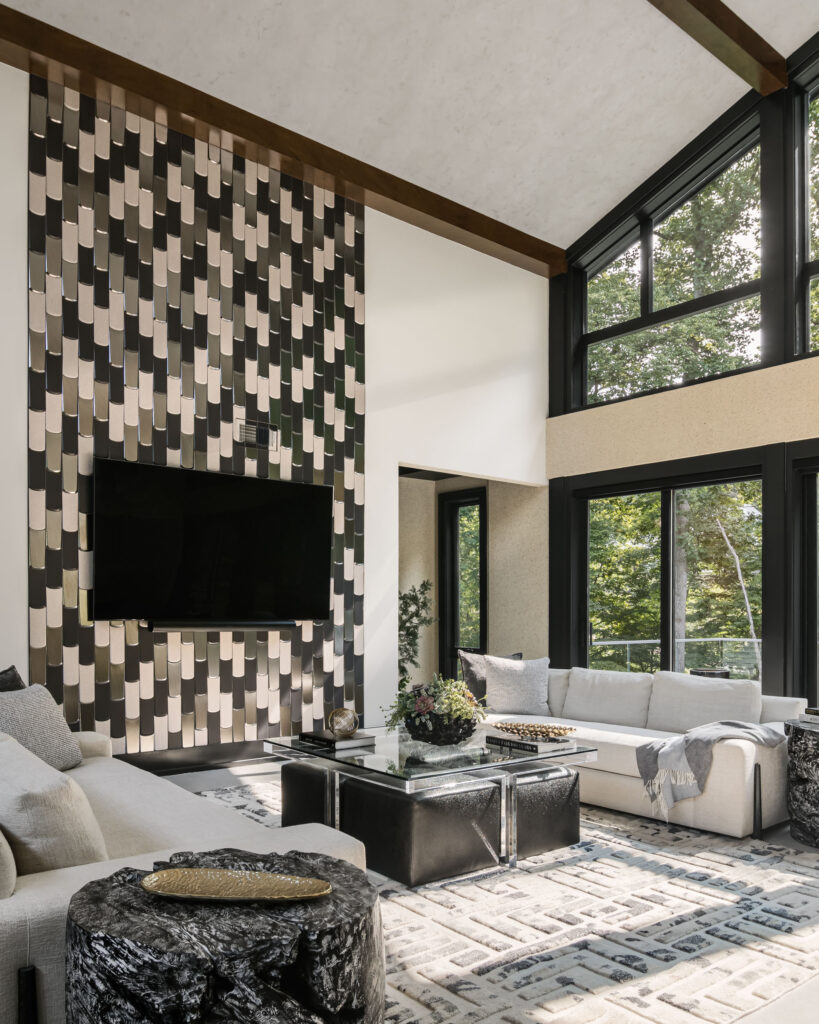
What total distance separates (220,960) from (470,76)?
556 cm

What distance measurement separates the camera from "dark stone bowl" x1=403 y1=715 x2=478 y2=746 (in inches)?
166

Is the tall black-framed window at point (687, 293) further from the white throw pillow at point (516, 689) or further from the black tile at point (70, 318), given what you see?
the black tile at point (70, 318)

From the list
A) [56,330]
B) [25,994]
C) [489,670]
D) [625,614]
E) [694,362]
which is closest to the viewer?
[25,994]

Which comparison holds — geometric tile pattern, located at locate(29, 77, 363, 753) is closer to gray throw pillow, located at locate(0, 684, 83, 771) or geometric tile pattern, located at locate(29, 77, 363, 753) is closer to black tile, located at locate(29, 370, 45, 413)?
black tile, located at locate(29, 370, 45, 413)

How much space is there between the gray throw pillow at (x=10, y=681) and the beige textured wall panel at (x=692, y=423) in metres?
4.80

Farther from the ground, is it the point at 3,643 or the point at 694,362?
the point at 694,362

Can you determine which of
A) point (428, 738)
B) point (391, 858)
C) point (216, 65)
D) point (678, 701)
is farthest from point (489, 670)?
point (216, 65)

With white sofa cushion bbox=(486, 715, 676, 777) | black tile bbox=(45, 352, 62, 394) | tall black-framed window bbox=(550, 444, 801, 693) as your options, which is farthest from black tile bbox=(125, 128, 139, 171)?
white sofa cushion bbox=(486, 715, 676, 777)

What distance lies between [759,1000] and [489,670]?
3.63 m

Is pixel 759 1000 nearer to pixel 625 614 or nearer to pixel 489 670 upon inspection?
pixel 489 670

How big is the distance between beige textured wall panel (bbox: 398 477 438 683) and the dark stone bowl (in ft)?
15.8

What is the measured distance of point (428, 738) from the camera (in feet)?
Result: 14.0

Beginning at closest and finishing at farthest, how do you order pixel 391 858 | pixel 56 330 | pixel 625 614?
pixel 391 858 → pixel 56 330 → pixel 625 614

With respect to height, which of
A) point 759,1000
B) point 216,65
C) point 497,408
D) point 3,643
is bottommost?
point 759,1000
